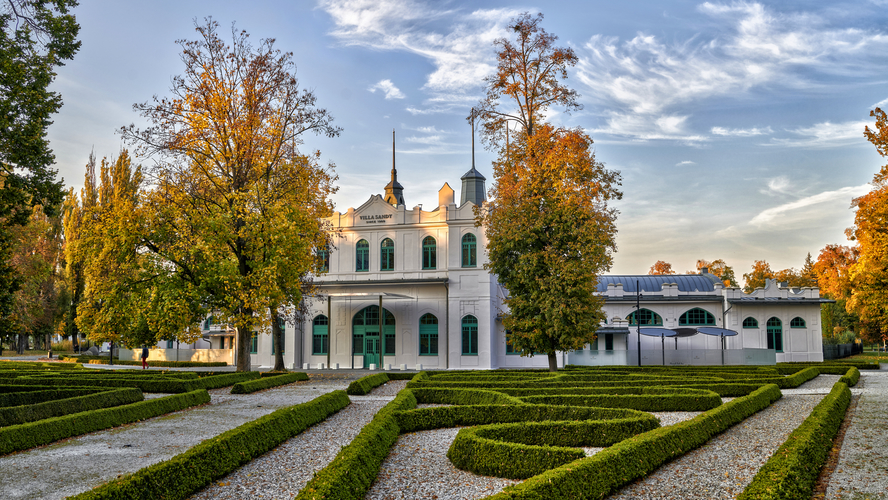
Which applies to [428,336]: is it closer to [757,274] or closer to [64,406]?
[64,406]

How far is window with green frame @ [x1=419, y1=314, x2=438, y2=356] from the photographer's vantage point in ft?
112

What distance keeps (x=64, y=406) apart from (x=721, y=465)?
44.8 feet

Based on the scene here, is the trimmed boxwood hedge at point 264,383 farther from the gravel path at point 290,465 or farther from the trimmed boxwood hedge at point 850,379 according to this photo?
the trimmed boxwood hedge at point 850,379


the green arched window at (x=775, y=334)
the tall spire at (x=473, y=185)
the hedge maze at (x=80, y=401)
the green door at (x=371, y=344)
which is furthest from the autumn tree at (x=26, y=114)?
the green arched window at (x=775, y=334)

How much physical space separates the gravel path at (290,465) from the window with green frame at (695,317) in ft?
104

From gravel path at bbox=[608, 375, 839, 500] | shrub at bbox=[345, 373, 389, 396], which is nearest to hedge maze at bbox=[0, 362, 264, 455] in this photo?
shrub at bbox=[345, 373, 389, 396]

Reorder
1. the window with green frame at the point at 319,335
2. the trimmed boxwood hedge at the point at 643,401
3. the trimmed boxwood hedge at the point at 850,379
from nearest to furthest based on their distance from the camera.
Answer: the trimmed boxwood hedge at the point at 643,401
the trimmed boxwood hedge at the point at 850,379
the window with green frame at the point at 319,335

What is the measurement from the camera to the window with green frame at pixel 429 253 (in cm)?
3478

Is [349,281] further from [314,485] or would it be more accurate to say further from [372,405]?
[314,485]

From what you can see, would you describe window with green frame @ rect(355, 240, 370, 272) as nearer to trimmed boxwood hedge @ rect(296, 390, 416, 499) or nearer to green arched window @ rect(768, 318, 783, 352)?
trimmed boxwood hedge @ rect(296, 390, 416, 499)

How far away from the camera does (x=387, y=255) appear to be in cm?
3547

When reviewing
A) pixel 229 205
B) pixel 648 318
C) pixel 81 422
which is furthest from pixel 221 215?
pixel 648 318

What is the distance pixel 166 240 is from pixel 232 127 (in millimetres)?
5122

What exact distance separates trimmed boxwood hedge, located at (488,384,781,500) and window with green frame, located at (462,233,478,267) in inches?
886
